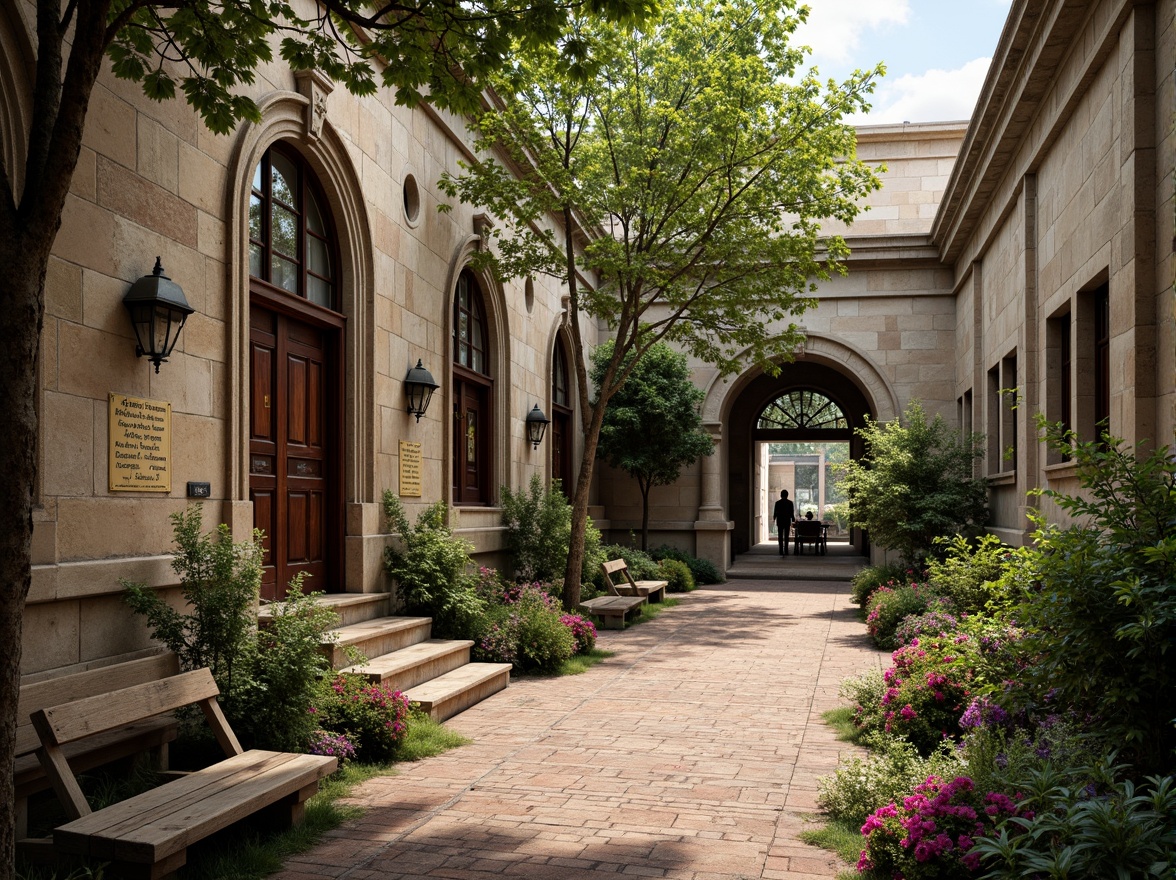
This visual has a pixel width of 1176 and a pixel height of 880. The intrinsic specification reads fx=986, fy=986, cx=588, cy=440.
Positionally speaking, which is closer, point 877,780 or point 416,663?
point 877,780

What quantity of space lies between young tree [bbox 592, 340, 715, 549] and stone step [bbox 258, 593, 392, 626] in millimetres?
10013

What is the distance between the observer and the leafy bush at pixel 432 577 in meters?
9.50

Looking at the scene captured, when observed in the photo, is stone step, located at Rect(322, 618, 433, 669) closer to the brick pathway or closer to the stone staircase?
the stone staircase

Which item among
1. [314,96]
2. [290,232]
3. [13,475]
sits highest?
[314,96]

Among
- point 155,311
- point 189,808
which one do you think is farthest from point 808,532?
point 189,808

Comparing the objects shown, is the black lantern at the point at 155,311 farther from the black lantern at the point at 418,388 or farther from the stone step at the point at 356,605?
the black lantern at the point at 418,388

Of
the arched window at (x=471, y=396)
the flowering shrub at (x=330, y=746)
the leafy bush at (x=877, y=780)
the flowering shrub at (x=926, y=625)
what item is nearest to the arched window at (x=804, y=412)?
the arched window at (x=471, y=396)

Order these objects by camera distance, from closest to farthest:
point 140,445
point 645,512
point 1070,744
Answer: point 1070,744, point 140,445, point 645,512

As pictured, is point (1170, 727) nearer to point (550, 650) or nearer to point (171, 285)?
point (171, 285)

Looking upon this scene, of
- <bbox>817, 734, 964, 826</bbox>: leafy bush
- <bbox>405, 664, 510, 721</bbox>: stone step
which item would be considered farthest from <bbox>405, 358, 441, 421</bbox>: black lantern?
<bbox>817, 734, 964, 826</bbox>: leafy bush

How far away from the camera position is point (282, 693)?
19.1 ft

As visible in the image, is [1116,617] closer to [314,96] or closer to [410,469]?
[314,96]

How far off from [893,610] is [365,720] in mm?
7011

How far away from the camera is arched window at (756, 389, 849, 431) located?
27.3 meters
